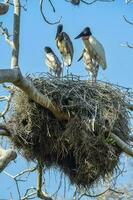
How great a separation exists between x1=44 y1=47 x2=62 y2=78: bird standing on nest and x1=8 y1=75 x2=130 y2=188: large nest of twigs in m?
2.06

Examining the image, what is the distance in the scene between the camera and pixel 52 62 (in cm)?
1020

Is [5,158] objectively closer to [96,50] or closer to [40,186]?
[40,186]

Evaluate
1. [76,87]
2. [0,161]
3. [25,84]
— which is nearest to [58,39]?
[76,87]

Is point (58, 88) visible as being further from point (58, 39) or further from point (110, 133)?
point (58, 39)

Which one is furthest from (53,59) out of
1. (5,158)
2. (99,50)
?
(5,158)

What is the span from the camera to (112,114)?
25.0 feet

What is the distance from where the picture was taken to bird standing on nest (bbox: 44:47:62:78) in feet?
32.7

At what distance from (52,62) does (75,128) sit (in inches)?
115

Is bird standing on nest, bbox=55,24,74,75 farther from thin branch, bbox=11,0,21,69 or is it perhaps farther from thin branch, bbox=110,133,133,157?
thin branch, bbox=11,0,21,69

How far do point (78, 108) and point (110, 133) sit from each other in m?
0.47

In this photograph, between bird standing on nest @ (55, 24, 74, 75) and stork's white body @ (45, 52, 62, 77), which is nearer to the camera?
stork's white body @ (45, 52, 62, 77)

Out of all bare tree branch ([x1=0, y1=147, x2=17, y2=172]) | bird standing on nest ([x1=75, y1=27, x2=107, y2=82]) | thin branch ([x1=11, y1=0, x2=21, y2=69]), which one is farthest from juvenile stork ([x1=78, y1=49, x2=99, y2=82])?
bare tree branch ([x1=0, y1=147, x2=17, y2=172])


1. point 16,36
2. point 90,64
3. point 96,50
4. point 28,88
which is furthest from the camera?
point 96,50

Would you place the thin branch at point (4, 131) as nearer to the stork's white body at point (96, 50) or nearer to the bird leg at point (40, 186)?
the bird leg at point (40, 186)
